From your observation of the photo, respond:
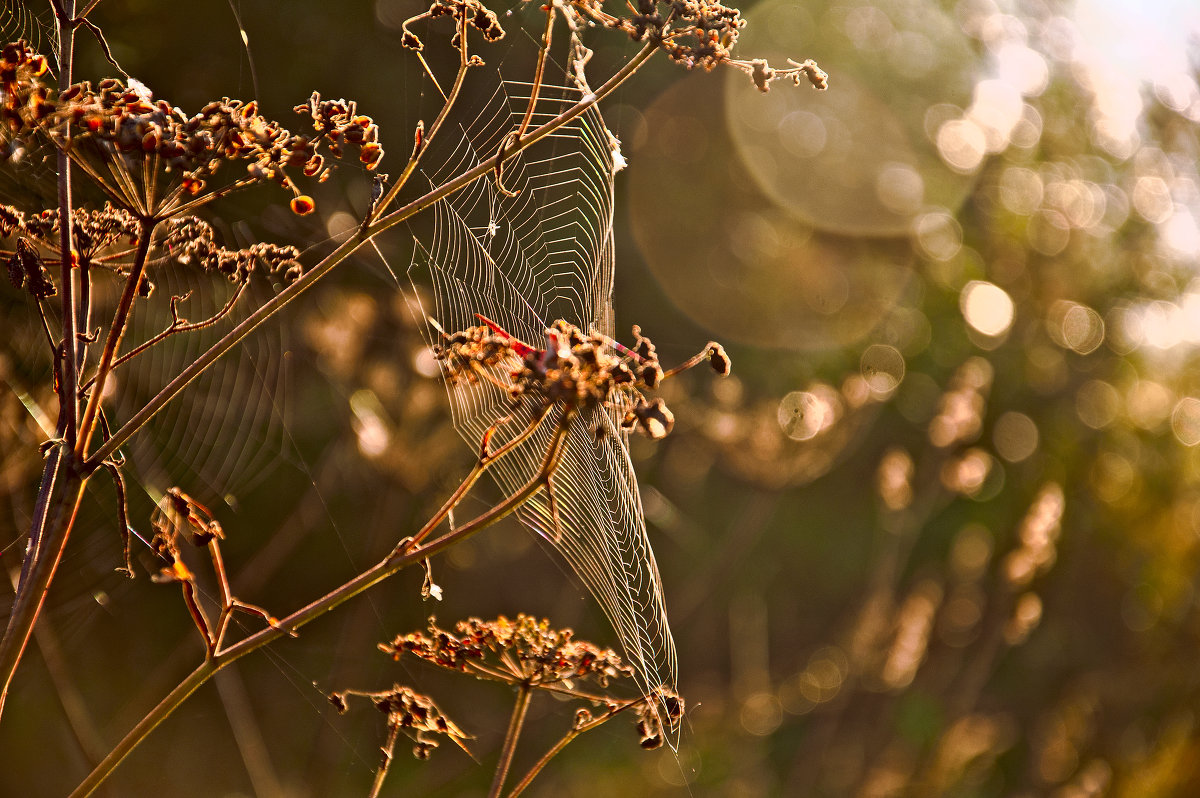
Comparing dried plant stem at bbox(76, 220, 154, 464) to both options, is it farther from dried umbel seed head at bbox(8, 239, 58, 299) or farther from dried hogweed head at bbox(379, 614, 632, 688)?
dried hogweed head at bbox(379, 614, 632, 688)

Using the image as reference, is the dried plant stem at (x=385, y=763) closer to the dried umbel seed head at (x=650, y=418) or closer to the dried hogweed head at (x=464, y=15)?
the dried umbel seed head at (x=650, y=418)

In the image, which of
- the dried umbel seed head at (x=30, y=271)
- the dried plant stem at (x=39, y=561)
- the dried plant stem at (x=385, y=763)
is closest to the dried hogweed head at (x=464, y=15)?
the dried umbel seed head at (x=30, y=271)

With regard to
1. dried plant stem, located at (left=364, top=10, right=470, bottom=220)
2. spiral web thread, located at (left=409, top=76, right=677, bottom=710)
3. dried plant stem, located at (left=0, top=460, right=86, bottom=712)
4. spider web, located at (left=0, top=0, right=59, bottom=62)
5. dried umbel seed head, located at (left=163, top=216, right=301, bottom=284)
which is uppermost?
spider web, located at (left=0, top=0, right=59, bottom=62)

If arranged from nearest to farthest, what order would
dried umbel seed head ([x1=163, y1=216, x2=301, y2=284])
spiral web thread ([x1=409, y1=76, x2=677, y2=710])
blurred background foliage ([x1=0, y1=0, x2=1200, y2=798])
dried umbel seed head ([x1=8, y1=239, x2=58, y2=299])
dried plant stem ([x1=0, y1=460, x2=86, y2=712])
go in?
dried plant stem ([x1=0, y1=460, x2=86, y2=712]) → dried umbel seed head ([x1=8, y1=239, x2=58, y2=299]) → dried umbel seed head ([x1=163, y1=216, x2=301, y2=284]) → spiral web thread ([x1=409, y1=76, x2=677, y2=710]) → blurred background foliage ([x1=0, y1=0, x2=1200, y2=798])

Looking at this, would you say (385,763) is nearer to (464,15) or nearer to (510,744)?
(510,744)

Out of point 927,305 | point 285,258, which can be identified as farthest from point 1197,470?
point 285,258

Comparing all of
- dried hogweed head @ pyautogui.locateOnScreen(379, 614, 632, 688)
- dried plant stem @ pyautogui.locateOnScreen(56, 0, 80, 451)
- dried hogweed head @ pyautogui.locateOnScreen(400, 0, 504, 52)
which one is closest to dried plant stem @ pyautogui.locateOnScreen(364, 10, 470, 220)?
dried hogweed head @ pyautogui.locateOnScreen(400, 0, 504, 52)
